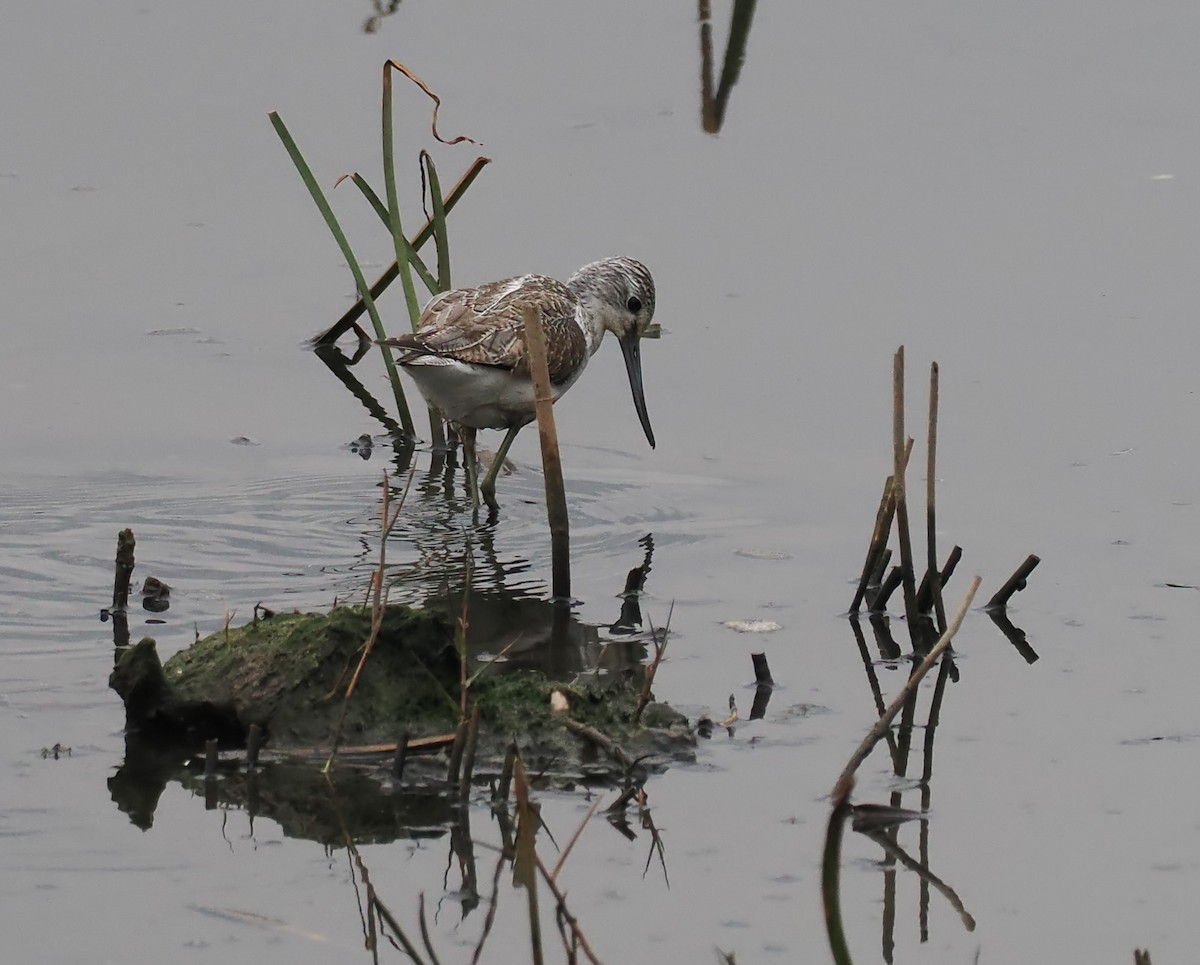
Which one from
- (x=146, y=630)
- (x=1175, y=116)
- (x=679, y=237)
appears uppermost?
(x=1175, y=116)

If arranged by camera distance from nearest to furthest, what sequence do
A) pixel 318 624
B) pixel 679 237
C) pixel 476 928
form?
1. pixel 476 928
2. pixel 318 624
3. pixel 679 237

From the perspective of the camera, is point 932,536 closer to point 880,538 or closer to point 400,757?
point 880,538

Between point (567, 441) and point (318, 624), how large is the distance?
3985 mm

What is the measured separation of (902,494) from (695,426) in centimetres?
309

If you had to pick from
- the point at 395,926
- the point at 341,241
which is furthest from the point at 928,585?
the point at 341,241

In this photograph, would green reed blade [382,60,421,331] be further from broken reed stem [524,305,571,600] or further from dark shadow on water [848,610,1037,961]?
dark shadow on water [848,610,1037,961]

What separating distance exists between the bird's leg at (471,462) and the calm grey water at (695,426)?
0.18 meters

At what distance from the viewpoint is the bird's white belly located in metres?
8.50

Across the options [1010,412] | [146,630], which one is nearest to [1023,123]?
[1010,412]

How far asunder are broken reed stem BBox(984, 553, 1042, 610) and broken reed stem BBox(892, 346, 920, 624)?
15.1 inches

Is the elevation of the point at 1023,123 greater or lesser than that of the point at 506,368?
greater

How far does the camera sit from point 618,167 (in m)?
12.4

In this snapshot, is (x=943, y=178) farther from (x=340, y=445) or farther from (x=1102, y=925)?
(x=1102, y=925)

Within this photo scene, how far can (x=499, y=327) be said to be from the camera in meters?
8.69
